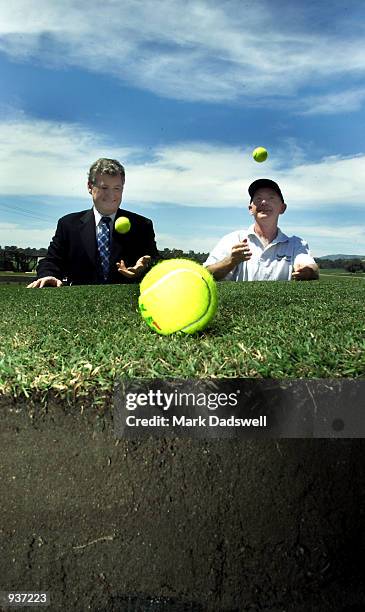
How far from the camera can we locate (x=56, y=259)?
27.0 feet

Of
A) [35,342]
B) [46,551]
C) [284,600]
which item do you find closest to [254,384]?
[284,600]

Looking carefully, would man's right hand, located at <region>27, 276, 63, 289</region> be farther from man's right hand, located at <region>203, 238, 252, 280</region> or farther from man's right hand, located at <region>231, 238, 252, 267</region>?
man's right hand, located at <region>231, 238, 252, 267</region>

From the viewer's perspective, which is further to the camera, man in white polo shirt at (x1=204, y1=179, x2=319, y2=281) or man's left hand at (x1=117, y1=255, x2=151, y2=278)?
man in white polo shirt at (x1=204, y1=179, x2=319, y2=281)

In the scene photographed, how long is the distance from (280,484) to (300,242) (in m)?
6.08

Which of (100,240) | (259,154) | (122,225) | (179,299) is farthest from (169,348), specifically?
(259,154)

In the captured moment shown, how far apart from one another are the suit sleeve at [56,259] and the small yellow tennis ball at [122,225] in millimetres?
829

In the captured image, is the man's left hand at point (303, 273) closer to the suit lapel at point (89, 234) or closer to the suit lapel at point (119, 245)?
the suit lapel at point (119, 245)

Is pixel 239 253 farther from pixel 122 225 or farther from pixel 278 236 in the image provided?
pixel 122 225

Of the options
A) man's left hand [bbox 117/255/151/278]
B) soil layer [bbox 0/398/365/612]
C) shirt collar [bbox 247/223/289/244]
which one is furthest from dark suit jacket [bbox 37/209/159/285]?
soil layer [bbox 0/398/365/612]

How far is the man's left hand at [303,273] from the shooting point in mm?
8094

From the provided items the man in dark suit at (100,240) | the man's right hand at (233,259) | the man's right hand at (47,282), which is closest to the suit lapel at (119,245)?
the man in dark suit at (100,240)

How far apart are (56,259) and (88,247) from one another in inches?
24.0

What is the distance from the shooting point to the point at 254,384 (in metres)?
2.33

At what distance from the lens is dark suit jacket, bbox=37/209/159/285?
7926 mm
